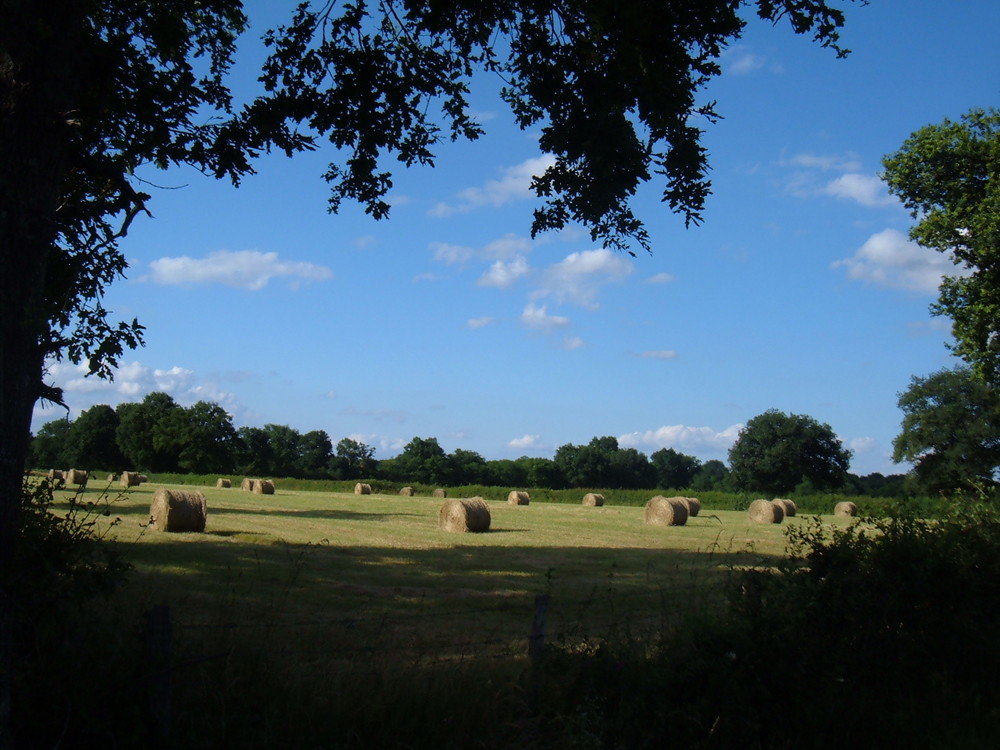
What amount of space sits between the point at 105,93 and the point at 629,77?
4537 millimetres

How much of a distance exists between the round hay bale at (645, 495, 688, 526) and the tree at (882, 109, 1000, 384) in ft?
42.9

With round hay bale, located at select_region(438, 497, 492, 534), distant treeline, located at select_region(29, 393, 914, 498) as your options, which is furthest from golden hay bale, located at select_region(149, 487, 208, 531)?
distant treeline, located at select_region(29, 393, 914, 498)

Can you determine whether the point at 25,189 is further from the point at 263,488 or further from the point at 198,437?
the point at 198,437

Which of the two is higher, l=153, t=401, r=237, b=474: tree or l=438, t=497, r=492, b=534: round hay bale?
l=153, t=401, r=237, b=474: tree

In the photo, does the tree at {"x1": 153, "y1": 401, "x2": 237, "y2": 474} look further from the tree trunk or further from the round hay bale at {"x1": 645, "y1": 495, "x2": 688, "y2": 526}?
the tree trunk

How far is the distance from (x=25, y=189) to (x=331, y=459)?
131 meters

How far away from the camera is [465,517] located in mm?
26609

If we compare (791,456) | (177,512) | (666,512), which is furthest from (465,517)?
(791,456)

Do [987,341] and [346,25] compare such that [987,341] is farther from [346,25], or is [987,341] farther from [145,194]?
[145,194]

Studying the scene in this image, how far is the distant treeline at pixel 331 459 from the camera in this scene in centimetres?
10475

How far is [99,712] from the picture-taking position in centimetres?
462

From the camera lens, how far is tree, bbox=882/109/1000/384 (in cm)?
2448

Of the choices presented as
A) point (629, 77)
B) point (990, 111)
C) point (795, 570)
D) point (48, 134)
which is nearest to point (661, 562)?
point (795, 570)

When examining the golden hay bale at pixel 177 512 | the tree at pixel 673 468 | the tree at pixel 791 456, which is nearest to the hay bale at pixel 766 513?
the golden hay bale at pixel 177 512
